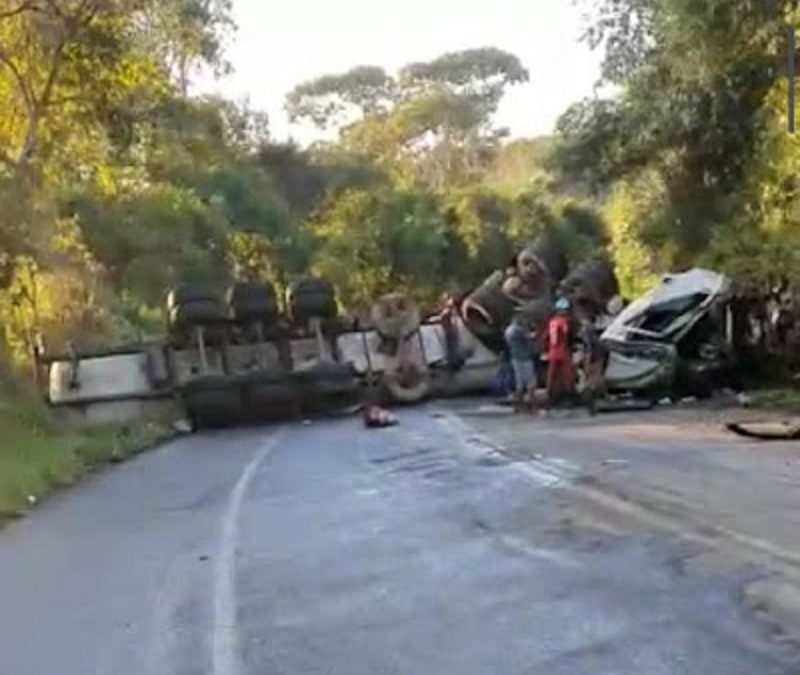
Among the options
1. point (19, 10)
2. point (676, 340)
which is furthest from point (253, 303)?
point (676, 340)

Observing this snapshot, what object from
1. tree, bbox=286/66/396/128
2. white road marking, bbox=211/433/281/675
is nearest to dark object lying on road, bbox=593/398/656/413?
white road marking, bbox=211/433/281/675

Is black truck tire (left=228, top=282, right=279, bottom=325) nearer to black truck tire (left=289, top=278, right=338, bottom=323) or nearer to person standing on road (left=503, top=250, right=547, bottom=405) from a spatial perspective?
black truck tire (left=289, top=278, right=338, bottom=323)

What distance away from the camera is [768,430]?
685 inches

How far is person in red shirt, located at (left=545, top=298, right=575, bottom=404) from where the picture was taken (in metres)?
23.2

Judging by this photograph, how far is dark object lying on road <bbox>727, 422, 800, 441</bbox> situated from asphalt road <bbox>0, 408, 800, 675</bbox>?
1.71m

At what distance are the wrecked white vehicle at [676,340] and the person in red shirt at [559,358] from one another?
29.5 inches

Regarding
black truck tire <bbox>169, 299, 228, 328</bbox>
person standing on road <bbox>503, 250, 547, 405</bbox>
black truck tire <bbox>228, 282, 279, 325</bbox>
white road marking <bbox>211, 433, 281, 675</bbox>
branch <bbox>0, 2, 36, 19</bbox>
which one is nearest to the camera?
white road marking <bbox>211, 433, 281, 675</bbox>

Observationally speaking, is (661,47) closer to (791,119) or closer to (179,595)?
(791,119)

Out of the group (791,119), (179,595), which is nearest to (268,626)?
(179,595)

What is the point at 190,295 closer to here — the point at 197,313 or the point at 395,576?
the point at 197,313

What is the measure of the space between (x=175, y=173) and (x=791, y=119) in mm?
24137

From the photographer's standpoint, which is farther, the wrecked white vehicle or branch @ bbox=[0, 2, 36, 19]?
the wrecked white vehicle

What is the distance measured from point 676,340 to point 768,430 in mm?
6952

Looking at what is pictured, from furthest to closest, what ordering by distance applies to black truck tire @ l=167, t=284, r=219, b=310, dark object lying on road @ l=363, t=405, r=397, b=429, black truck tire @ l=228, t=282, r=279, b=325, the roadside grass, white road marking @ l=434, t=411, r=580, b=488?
black truck tire @ l=228, t=282, r=279, b=325, black truck tire @ l=167, t=284, r=219, b=310, dark object lying on road @ l=363, t=405, r=397, b=429, the roadside grass, white road marking @ l=434, t=411, r=580, b=488
